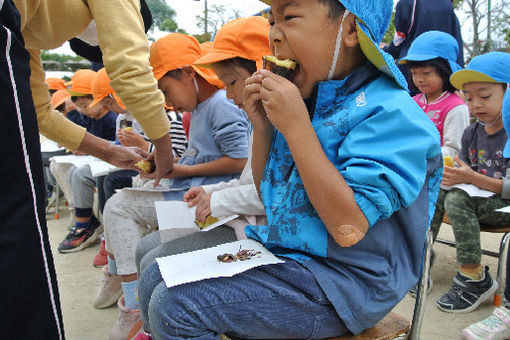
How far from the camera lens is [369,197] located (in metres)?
0.89

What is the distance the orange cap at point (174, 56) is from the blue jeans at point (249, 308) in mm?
1509

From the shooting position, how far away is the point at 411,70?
305 centimetres

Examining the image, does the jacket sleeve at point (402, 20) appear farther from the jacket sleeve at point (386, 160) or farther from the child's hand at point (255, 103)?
the jacket sleeve at point (386, 160)

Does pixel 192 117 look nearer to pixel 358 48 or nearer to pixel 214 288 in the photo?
pixel 358 48

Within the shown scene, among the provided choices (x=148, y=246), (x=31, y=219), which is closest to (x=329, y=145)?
(x=31, y=219)

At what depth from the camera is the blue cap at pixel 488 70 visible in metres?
2.47

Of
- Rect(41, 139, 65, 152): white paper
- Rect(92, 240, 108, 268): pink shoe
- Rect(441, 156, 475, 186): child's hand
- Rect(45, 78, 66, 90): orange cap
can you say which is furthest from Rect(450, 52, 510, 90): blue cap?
Rect(45, 78, 66, 90): orange cap

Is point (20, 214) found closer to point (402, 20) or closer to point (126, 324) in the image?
point (126, 324)

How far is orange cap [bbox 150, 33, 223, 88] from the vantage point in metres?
2.26

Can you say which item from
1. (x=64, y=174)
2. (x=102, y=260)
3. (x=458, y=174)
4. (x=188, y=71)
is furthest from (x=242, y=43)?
(x=64, y=174)

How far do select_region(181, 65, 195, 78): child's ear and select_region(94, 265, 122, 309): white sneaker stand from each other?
4.23 feet

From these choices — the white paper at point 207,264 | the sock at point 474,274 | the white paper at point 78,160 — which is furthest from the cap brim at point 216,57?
the white paper at point 78,160

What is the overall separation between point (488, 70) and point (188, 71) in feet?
5.99

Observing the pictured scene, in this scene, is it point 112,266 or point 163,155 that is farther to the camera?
point 112,266
